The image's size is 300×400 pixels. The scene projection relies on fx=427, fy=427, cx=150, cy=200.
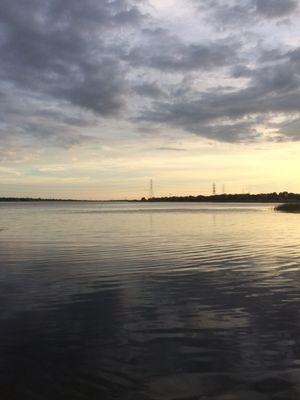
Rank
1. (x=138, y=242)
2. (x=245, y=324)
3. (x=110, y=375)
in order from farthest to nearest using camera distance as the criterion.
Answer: (x=138, y=242) → (x=245, y=324) → (x=110, y=375)

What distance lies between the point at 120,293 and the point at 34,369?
7440mm

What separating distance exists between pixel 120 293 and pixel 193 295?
286cm

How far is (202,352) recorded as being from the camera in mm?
10359

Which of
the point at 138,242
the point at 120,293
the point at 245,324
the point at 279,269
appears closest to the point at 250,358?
the point at 245,324

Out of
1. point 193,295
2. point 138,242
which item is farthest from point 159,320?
point 138,242

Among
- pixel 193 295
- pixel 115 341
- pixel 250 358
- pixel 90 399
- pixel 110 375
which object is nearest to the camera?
pixel 90 399

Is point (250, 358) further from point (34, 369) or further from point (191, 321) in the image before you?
point (34, 369)

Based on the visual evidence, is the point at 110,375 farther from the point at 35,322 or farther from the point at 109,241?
the point at 109,241

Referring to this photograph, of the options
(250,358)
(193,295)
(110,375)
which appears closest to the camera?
(110,375)

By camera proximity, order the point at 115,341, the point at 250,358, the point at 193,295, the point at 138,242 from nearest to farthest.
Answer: the point at 250,358
the point at 115,341
the point at 193,295
the point at 138,242

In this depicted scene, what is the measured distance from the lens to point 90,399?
811 centimetres

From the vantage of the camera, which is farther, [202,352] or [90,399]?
[202,352]

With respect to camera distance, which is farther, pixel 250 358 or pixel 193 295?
pixel 193 295

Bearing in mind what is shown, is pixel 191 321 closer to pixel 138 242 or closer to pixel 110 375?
pixel 110 375
